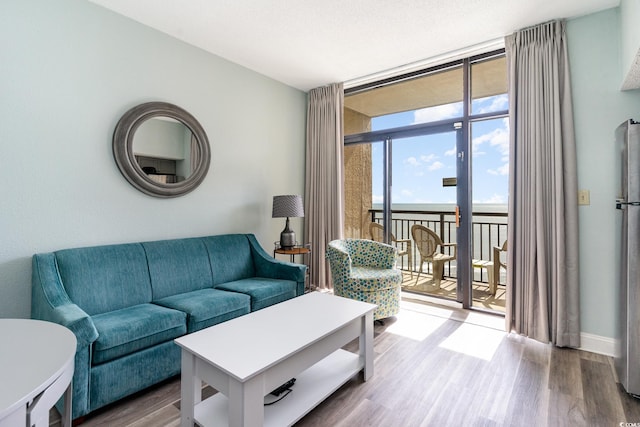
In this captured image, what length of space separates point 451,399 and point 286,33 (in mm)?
3134


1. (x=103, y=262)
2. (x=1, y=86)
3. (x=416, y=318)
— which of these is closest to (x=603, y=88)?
(x=416, y=318)

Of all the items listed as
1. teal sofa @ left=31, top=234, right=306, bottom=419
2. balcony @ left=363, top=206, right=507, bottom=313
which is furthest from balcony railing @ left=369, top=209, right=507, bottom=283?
teal sofa @ left=31, top=234, right=306, bottom=419

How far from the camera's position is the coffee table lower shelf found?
5.14 feet

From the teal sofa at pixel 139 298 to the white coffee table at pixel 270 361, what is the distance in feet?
1.70

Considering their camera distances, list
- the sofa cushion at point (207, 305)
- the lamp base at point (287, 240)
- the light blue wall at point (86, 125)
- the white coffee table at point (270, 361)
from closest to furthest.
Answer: the white coffee table at point (270, 361) → the light blue wall at point (86, 125) → the sofa cushion at point (207, 305) → the lamp base at point (287, 240)

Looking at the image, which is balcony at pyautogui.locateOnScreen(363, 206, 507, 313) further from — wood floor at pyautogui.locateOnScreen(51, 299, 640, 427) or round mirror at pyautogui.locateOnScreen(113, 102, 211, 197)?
round mirror at pyautogui.locateOnScreen(113, 102, 211, 197)

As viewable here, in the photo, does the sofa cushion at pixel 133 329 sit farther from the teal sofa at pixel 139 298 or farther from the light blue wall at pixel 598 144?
the light blue wall at pixel 598 144

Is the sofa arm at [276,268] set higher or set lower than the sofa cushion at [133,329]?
higher

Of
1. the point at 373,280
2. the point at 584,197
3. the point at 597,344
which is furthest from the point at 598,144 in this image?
the point at 373,280

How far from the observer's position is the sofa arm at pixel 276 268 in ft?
10.2

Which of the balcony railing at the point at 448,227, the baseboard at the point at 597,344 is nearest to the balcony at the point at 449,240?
the balcony railing at the point at 448,227

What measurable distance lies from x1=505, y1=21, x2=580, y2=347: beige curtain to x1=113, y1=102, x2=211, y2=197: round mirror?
296 cm

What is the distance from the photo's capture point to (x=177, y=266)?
8.93ft

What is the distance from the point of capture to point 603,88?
8.05ft
